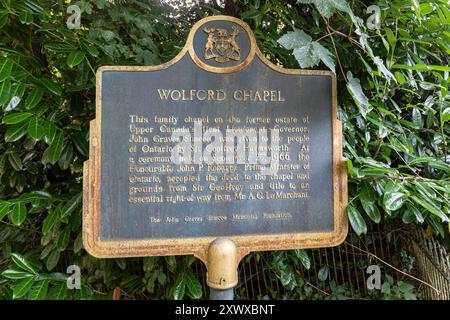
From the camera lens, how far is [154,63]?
7.14ft

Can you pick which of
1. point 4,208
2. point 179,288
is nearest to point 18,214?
point 4,208

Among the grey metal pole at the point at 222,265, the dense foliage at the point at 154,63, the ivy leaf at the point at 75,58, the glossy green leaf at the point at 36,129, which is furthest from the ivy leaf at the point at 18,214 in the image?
the grey metal pole at the point at 222,265

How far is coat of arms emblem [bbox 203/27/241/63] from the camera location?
1874 millimetres

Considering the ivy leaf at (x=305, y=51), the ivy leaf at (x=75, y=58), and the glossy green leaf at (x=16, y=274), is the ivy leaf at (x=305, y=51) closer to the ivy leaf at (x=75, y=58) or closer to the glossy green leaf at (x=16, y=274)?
the ivy leaf at (x=75, y=58)

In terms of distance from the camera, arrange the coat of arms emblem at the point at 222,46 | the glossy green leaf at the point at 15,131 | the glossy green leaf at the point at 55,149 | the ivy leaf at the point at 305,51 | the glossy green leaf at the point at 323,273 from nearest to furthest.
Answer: the ivy leaf at the point at 305,51 < the coat of arms emblem at the point at 222,46 < the glossy green leaf at the point at 15,131 < the glossy green leaf at the point at 55,149 < the glossy green leaf at the point at 323,273

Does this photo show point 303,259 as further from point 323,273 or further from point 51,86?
point 51,86

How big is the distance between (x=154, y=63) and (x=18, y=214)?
4.20ft

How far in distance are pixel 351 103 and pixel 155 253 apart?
1691mm

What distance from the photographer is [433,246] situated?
2570 mm

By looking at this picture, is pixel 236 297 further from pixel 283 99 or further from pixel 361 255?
pixel 283 99

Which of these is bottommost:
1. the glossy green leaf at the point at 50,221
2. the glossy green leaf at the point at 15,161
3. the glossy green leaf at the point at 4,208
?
the glossy green leaf at the point at 50,221

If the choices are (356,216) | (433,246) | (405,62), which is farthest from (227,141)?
(433,246)

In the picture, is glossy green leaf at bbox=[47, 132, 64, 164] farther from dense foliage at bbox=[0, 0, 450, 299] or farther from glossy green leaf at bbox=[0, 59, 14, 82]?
glossy green leaf at bbox=[0, 59, 14, 82]

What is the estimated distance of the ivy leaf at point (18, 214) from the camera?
1.96 meters
